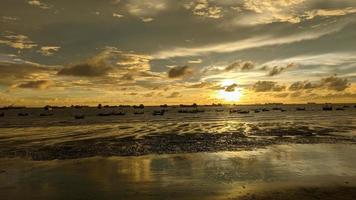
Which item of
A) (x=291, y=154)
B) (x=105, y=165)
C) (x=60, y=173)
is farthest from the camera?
(x=291, y=154)

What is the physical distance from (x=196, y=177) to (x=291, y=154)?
12.2 metres

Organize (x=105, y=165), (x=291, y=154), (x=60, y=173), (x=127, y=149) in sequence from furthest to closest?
(x=127, y=149), (x=291, y=154), (x=105, y=165), (x=60, y=173)

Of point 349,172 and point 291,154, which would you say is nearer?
point 349,172

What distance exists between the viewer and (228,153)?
3014 centimetres

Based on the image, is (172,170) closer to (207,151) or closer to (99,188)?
(99,188)

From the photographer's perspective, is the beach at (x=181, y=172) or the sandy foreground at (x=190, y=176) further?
the beach at (x=181, y=172)

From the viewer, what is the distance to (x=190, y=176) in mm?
20719

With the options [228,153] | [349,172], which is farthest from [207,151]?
[349,172]

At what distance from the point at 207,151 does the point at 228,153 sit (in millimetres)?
2233

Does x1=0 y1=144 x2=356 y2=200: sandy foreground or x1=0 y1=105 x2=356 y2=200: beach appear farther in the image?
x1=0 y1=105 x2=356 y2=200: beach

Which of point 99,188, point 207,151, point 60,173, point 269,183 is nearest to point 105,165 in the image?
point 60,173

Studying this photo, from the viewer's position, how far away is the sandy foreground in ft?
55.2

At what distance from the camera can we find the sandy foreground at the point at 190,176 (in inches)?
662

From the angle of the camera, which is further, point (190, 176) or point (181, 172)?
point (181, 172)
